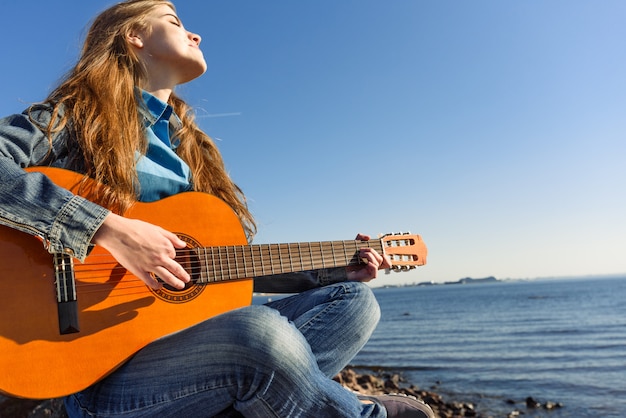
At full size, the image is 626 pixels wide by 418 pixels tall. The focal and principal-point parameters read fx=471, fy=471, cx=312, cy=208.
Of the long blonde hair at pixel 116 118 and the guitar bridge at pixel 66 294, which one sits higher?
the long blonde hair at pixel 116 118

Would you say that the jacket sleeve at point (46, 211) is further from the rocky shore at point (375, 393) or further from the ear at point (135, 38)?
the rocky shore at point (375, 393)

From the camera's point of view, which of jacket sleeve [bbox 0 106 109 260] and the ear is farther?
the ear

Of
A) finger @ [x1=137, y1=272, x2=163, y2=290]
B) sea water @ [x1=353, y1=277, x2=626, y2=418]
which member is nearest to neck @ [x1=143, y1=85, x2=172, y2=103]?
finger @ [x1=137, y1=272, x2=163, y2=290]

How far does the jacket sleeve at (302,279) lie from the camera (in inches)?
122

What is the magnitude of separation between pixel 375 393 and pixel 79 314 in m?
11.9

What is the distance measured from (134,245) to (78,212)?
27 cm

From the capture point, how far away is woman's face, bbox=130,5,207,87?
122 inches

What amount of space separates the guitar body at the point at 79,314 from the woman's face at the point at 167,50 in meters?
1.11

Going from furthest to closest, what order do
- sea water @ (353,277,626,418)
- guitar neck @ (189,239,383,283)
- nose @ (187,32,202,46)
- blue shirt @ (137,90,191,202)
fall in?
sea water @ (353,277,626,418)
nose @ (187,32,202,46)
blue shirt @ (137,90,191,202)
guitar neck @ (189,239,383,283)

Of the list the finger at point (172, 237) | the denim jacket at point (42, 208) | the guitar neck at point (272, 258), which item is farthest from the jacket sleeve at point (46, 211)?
the guitar neck at point (272, 258)

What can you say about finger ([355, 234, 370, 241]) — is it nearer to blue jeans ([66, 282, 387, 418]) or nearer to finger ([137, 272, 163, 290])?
blue jeans ([66, 282, 387, 418])

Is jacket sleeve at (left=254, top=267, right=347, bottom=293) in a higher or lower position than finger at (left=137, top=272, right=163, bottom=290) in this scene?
lower

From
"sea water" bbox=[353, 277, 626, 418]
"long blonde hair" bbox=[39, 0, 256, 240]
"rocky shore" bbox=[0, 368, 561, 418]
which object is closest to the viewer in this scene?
"long blonde hair" bbox=[39, 0, 256, 240]

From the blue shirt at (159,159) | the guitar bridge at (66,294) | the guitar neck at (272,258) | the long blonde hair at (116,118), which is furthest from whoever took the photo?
the blue shirt at (159,159)
